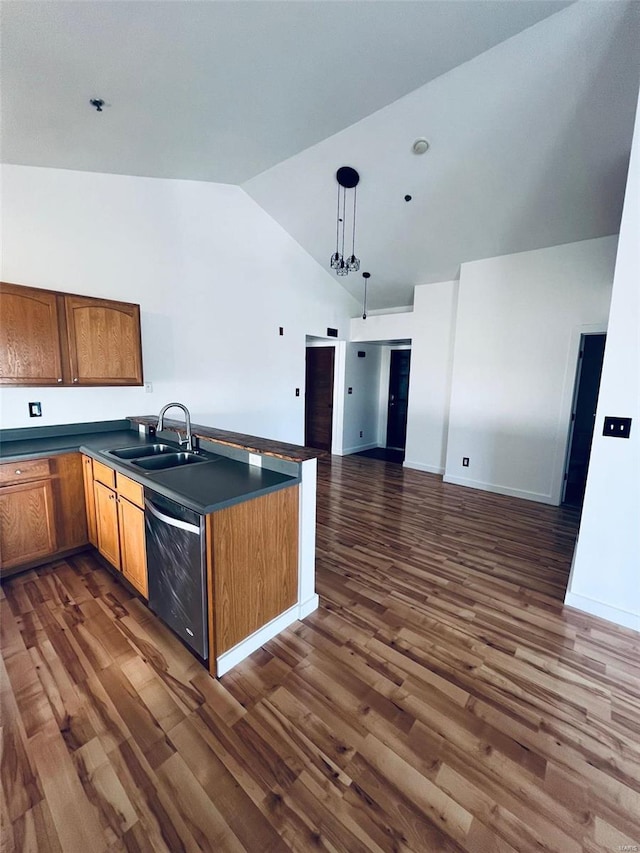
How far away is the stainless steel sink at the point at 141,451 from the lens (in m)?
2.53

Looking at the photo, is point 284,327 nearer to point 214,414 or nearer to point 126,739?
point 214,414

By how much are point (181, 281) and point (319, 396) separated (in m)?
3.23

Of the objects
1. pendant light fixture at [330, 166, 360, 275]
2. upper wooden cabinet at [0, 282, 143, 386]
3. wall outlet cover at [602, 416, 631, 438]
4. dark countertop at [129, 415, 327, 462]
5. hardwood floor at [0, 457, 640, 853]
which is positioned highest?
pendant light fixture at [330, 166, 360, 275]

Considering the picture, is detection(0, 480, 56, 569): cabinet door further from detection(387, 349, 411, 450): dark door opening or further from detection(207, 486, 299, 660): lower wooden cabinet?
detection(387, 349, 411, 450): dark door opening

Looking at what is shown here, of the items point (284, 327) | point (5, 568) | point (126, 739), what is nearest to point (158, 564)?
point (126, 739)

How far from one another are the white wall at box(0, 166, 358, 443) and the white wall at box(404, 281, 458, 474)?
147 centimetres

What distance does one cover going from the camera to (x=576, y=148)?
2.79 metres

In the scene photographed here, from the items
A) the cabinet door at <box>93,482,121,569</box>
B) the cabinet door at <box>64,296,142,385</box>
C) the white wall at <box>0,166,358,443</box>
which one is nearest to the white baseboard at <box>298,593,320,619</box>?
the cabinet door at <box>93,482,121,569</box>

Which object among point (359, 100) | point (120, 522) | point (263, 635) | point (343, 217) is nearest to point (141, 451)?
point (120, 522)

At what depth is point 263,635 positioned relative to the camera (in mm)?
1919

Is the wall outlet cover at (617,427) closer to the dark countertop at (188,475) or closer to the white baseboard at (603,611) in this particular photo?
the white baseboard at (603,611)

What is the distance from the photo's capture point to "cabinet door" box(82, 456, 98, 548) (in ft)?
8.47

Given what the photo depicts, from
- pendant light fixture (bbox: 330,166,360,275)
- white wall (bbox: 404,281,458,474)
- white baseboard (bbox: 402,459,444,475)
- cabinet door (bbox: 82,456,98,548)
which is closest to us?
cabinet door (bbox: 82,456,98,548)

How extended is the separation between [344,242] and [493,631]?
14.6 ft
